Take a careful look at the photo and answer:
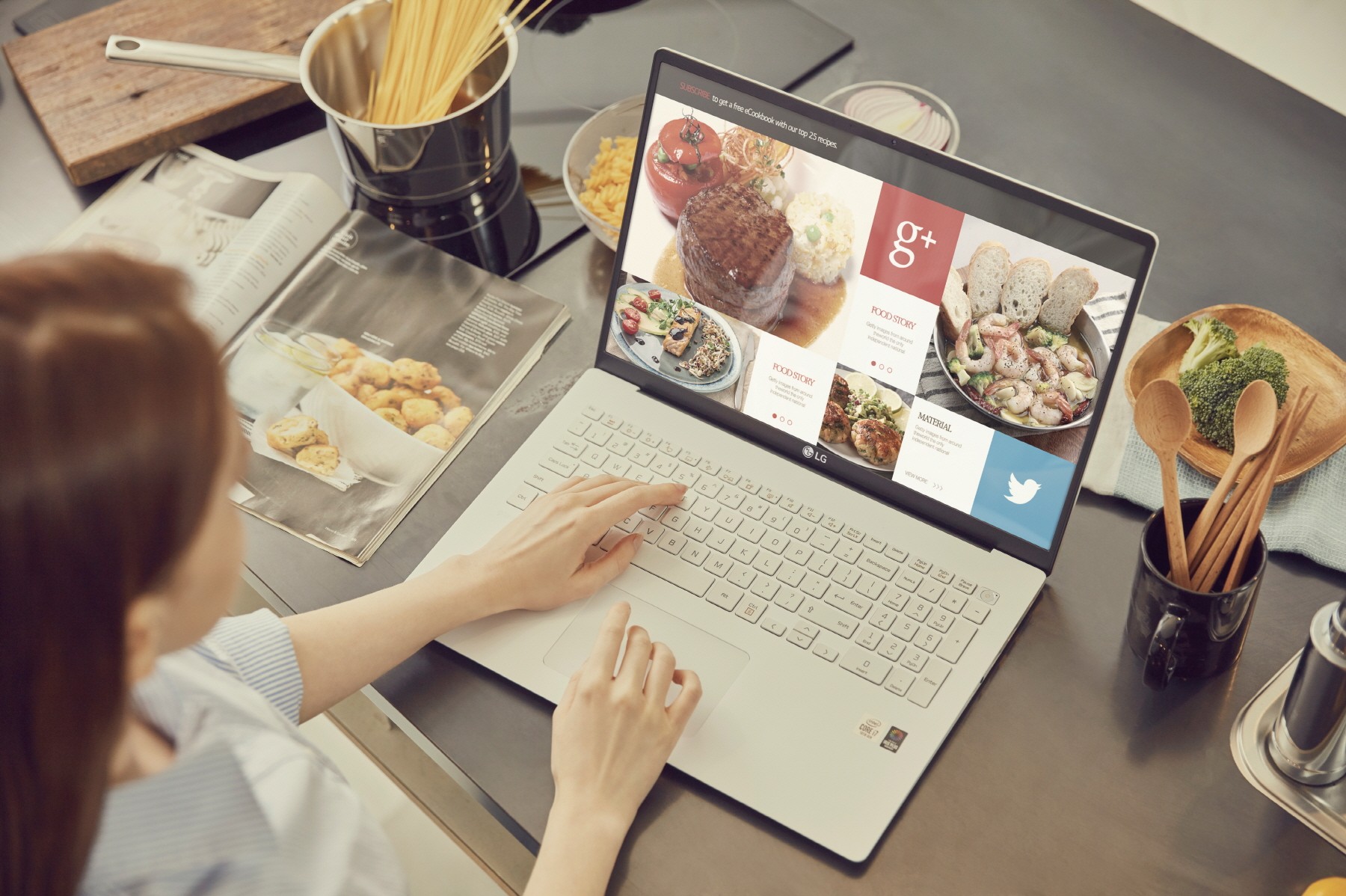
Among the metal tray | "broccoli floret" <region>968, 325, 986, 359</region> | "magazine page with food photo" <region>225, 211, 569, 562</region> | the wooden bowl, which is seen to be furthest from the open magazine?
the metal tray

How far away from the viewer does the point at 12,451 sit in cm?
40

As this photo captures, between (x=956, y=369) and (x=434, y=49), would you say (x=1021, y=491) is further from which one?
(x=434, y=49)

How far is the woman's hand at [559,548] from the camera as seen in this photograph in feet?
2.73

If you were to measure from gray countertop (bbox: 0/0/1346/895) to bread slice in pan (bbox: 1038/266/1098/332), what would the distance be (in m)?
0.22

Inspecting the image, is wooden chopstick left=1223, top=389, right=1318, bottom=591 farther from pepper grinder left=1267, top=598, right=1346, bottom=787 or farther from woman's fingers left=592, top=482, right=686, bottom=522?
woman's fingers left=592, top=482, right=686, bottom=522

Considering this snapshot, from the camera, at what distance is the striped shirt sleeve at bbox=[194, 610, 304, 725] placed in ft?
2.52

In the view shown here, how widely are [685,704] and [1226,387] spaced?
0.51 m

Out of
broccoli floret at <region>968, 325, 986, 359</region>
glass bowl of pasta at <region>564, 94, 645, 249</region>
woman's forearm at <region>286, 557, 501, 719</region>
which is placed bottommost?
woman's forearm at <region>286, 557, 501, 719</region>

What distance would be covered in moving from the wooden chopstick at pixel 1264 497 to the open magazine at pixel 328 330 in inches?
24.7

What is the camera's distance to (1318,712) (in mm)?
705

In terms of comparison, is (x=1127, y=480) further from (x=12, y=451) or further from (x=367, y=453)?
(x=12, y=451)

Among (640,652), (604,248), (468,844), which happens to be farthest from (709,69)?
(468,844)

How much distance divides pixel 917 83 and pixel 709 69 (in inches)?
18.6

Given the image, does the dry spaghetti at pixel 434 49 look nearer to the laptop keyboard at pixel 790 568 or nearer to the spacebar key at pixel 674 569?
the laptop keyboard at pixel 790 568
